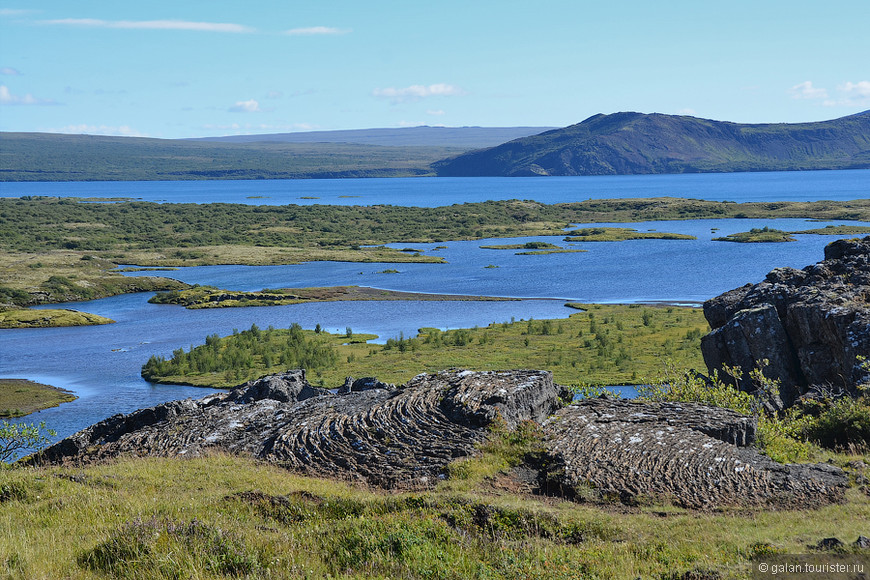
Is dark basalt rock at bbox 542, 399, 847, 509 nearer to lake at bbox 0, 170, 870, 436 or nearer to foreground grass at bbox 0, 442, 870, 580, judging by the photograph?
foreground grass at bbox 0, 442, 870, 580

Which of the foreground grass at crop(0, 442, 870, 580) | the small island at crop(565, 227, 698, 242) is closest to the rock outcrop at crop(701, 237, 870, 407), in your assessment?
the foreground grass at crop(0, 442, 870, 580)

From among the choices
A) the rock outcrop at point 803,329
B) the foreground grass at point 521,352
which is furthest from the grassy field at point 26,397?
the rock outcrop at point 803,329

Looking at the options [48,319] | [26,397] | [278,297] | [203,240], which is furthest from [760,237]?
[26,397]

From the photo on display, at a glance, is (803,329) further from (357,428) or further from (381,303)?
(381,303)

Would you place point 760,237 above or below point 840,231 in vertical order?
below

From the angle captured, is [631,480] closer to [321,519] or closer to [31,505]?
[321,519]

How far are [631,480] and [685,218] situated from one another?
191677 mm

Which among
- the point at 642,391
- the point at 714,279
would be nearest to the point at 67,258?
the point at 714,279

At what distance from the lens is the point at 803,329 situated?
3050cm

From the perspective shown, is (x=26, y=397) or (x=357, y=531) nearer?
(x=357, y=531)

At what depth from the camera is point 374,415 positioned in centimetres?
1997

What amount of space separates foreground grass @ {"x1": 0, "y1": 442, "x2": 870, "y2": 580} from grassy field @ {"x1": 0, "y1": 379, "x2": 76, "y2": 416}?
119 feet

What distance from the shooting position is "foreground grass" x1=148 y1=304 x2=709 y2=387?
55.2m

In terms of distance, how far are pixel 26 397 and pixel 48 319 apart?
35.6 meters
